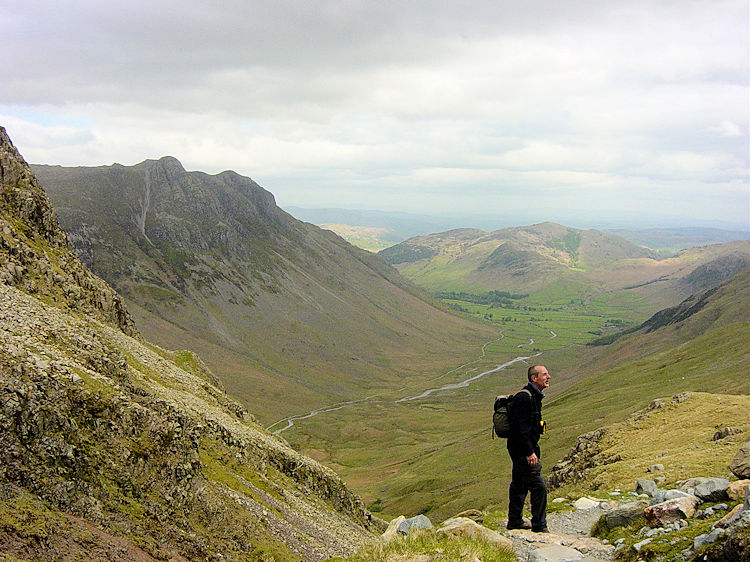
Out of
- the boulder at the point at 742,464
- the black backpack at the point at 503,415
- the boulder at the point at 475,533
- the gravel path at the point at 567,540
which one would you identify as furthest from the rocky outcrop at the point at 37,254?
the boulder at the point at 742,464

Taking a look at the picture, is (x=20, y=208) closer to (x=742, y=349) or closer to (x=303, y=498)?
(x=303, y=498)

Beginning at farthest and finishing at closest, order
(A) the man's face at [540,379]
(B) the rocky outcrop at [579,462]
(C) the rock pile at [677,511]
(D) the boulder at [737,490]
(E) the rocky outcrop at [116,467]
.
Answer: (B) the rocky outcrop at [579,462] → (E) the rocky outcrop at [116,467] → (A) the man's face at [540,379] → (D) the boulder at [737,490] → (C) the rock pile at [677,511]

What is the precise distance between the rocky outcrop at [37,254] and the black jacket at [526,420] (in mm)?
43723

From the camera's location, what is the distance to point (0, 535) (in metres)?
16.7

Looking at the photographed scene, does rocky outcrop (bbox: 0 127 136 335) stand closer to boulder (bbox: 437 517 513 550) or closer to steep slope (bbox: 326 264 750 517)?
boulder (bbox: 437 517 513 550)

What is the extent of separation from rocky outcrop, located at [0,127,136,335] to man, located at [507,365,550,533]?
43.8 meters

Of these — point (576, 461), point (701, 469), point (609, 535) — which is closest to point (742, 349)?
point (576, 461)

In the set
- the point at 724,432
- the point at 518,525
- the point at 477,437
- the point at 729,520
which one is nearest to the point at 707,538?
the point at 729,520

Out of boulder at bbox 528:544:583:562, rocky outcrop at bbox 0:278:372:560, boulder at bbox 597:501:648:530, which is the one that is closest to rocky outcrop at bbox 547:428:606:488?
rocky outcrop at bbox 0:278:372:560

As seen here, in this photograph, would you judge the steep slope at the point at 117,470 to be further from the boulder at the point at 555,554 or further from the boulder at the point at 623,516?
the boulder at the point at 623,516

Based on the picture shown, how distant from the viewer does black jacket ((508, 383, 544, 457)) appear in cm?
1833

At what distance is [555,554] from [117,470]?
2086 centimetres

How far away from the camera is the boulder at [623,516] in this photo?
717 inches

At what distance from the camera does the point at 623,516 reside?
18484 millimetres
